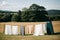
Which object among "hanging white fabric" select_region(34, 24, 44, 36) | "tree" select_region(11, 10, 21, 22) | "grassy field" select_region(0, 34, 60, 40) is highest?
"tree" select_region(11, 10, 21, 22)

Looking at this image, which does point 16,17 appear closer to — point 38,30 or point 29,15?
point 29,15

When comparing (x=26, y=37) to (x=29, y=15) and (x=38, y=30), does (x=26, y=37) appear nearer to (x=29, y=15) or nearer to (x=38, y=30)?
(x=38, y=30)

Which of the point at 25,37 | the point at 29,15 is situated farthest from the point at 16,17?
the point at 25,37

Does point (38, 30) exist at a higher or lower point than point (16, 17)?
lower

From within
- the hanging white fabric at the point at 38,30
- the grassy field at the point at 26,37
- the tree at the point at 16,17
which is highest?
the tree at the point at 16,17

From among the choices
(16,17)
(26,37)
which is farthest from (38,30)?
(16,17)

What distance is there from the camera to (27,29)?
2.12 metres

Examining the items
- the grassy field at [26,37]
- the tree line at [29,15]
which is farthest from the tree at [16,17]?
the grassy field at [26,37]

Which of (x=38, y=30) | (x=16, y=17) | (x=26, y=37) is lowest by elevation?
(x=26, y=37)

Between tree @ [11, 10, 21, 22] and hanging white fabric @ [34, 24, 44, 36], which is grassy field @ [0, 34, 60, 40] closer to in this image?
hanging white fabric @ [34, 24, 44, 36]

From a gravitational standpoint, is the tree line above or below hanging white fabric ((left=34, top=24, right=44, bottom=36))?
above

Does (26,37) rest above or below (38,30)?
below

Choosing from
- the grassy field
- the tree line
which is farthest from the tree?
the grassy field

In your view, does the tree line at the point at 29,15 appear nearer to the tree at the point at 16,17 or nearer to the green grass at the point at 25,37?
the tree at the point at 16,17
